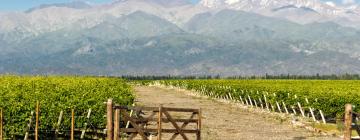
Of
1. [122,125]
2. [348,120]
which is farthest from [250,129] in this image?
[348,120]

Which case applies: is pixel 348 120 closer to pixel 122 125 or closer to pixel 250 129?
pixel 122 125

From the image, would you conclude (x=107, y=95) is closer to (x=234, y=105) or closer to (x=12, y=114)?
(x=12, y=114)

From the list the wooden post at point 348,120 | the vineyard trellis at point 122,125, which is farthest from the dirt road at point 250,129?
the wooden post at point 348,120

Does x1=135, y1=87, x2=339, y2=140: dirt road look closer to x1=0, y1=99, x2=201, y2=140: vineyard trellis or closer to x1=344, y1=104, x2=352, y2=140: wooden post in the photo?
x1=0, y1=99, x2=201, y2=140: vineyard trellis

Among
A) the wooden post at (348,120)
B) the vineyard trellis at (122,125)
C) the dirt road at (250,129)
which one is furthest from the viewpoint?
the dirt road at (250,129)

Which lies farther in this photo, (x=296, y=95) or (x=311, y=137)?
(x=296, y=95)

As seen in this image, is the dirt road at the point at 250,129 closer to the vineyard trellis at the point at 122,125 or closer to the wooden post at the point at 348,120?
the vineyard trellis at the point at 122,125

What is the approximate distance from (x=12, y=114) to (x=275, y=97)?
39916mm

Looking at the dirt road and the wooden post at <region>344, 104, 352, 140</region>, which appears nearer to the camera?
the wooden post at <region>344, 104, 352, 140</region>

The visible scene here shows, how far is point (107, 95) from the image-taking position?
160 ft

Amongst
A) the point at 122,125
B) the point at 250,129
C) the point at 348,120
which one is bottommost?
the point at 250,129

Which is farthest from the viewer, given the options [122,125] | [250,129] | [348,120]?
[250,129]

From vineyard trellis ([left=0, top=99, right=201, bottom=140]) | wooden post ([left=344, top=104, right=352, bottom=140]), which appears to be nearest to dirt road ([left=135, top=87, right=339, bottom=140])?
vineyard trellis ([left=0, top=99, right=201, bottom=140])

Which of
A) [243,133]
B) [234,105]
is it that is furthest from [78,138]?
[234,105]
